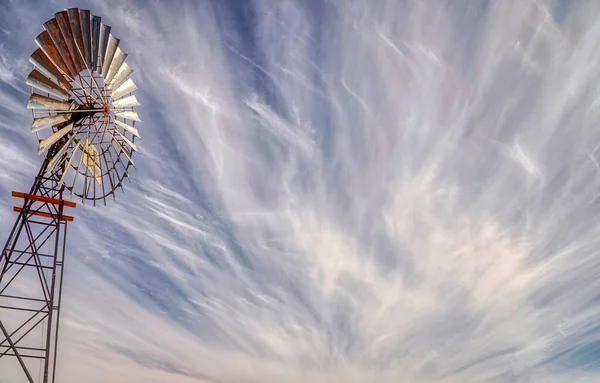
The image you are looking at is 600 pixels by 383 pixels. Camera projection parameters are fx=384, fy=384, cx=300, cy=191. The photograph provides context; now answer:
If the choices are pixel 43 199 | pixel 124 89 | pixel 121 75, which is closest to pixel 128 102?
pixel 124 89

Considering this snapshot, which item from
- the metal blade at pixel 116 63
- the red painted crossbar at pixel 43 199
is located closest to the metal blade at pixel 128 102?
the metal blade at pixel 116 63

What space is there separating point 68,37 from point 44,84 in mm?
3066

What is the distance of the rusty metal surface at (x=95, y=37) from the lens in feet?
74.1

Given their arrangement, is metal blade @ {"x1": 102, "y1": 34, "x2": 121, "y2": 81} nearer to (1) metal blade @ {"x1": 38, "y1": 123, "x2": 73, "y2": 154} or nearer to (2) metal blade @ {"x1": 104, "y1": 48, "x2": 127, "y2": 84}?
(2) metal blade @ {"x1": 104, "y1": 48, "x2": 127, "y2": 84}

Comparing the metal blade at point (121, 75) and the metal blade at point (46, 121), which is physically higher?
the metal blade at point (121, 75)

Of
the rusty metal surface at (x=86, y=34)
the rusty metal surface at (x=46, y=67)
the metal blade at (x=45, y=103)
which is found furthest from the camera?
the rusty metal surface at (x=86, y=34)

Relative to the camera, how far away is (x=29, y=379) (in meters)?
22.2

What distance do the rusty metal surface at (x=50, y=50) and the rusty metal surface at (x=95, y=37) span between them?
1628mm

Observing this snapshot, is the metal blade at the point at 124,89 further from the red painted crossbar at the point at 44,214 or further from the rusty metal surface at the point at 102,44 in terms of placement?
the red painted crossbar at the point at 44,214

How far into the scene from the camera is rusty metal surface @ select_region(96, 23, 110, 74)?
22981 mm

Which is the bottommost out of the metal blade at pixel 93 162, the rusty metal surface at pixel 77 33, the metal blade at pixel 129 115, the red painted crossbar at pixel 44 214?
the red painted crossbar at pixel 44 214

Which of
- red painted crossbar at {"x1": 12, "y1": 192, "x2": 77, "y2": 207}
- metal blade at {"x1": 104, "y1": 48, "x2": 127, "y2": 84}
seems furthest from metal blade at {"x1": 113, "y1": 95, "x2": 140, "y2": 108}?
red painted crossbar at {"x1": 12, "y1": 192, "x2": 77, "y2": 207}

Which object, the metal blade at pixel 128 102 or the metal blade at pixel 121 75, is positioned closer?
the metal blade at pixel 121 75

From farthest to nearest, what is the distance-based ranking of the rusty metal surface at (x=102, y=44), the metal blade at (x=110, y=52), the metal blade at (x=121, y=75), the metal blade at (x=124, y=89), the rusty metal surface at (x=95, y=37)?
the metal blade at (x=124, y=89)
the metal blade at (x=121, y=75)
the metal blade at (x=110, y=52)
the rusty metal surface at (x=102, y=44)
the rusty metal surface at (x=95, y=37)
